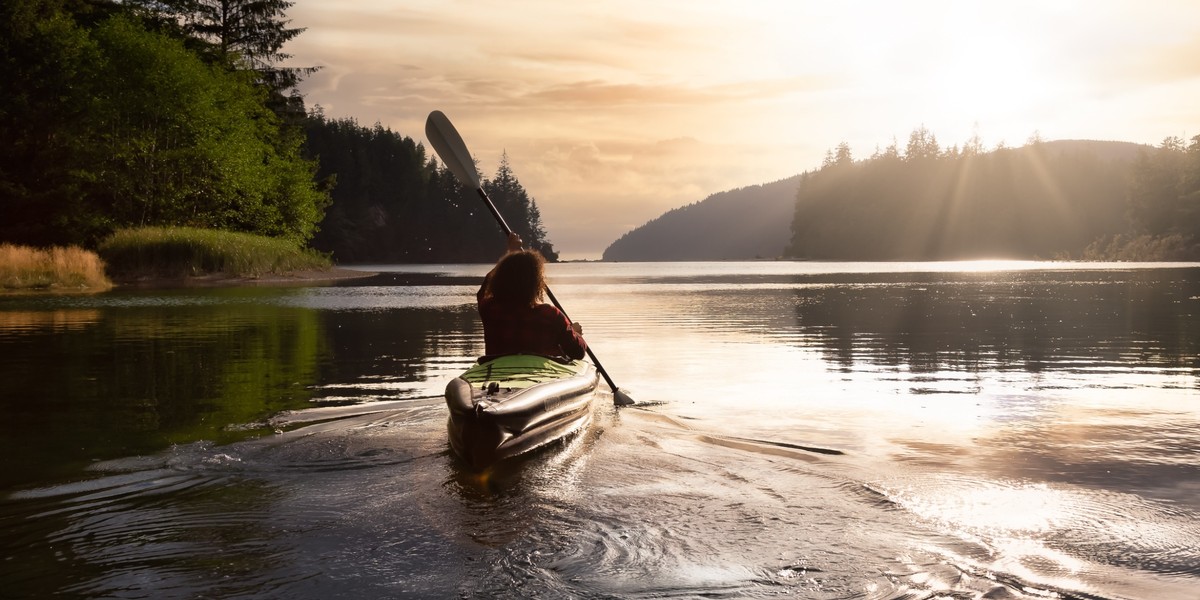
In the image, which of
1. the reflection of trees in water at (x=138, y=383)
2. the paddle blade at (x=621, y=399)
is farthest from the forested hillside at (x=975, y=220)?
the paddle blade at (x=621, y=399)

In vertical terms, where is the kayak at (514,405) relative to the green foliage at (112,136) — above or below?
below

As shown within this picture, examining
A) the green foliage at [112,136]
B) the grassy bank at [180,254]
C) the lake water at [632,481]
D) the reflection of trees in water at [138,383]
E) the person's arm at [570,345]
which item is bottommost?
the lake water at [632,481]

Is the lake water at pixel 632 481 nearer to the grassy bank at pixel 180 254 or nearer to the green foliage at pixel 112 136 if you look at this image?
the grassy bank at pixel 180 254

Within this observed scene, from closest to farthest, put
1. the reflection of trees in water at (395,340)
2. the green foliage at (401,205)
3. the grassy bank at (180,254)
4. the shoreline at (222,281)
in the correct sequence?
the reflection of trees in water at (395,340)
the shoreline at (222,281)
the grassy bank at (180,254)
the green foliage at (401,205)

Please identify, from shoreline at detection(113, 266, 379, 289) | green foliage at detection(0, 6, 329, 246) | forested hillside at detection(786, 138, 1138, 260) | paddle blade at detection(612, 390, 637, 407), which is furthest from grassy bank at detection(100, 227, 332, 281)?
forested hillside at detection(786, 138, 1138, 260)

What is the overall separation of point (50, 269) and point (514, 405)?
112 ft

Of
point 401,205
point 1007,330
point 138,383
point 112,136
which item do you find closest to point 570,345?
point 138,383

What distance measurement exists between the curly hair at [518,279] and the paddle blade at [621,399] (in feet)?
8.02

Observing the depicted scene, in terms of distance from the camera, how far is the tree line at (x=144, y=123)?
4291 centimetres

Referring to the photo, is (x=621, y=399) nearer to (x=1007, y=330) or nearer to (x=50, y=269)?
(x=1007, y=330)

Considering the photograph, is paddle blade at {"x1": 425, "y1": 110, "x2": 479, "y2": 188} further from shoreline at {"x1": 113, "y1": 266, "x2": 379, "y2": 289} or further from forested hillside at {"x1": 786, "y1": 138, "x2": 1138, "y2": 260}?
forested hillside at {"x1": 786, "y1": 138, "x2": 1138, "y2": 260}

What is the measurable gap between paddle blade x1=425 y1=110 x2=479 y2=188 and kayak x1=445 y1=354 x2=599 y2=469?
6446mm

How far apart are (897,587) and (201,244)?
44208 millimetres

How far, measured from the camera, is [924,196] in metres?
199
